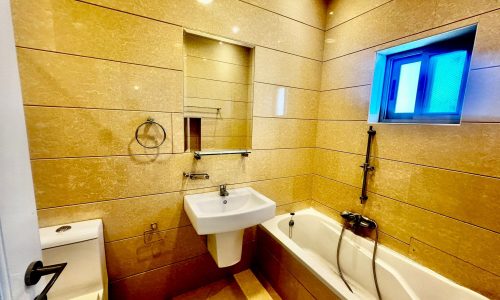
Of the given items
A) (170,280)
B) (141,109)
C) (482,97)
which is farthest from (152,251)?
(482,97)

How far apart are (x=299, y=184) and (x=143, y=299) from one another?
1.70 meters

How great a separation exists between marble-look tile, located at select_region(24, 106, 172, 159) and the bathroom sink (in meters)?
0.50

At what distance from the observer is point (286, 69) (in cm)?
187

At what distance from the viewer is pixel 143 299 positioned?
60.3 inches

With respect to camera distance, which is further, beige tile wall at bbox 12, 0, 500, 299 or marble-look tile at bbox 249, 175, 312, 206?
marble-look tile at bbox 249, 175, 312, 206

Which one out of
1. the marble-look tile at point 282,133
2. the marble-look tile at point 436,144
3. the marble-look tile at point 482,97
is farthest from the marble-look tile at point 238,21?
the marble-look tile at point 482,97

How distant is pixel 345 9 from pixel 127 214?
8.22 ft

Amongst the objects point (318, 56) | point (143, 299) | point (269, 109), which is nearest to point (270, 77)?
point (269, 109)

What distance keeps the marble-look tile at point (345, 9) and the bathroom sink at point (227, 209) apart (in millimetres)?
1779

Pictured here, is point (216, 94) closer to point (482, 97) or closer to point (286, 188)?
point (286, 188)

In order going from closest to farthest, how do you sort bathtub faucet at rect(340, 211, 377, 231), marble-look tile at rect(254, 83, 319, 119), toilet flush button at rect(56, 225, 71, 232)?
toilet flush button at rect(56, 225, 71, 232)
bathtub faucet at rect(340, 211, 377, 231)
marble-look tile at rect(254, 83, 319, 119)

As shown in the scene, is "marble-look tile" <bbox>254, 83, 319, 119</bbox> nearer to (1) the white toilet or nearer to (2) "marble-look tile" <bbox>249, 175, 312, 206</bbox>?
(2) "marble-look tile" <bbox>249, 175, 312, 206</bbox>

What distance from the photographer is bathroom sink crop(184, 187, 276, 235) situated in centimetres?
128

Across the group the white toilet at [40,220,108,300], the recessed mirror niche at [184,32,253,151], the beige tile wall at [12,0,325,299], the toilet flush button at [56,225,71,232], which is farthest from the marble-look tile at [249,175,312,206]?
the toilet flush button at [56,225,71,232]
